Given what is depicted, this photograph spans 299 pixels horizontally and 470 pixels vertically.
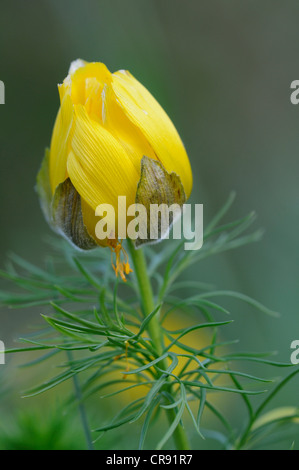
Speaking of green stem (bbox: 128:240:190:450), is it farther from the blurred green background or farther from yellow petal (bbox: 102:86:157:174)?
the blurred green background

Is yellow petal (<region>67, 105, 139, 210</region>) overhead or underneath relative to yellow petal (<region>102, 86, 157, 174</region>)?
underneath

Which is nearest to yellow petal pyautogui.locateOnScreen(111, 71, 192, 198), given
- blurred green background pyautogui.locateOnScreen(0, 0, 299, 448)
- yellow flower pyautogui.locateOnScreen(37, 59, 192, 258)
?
yellow flower pyautogui.locateOnScreen(37, 59, 192, 258)

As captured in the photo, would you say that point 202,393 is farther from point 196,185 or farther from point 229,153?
point 229,153

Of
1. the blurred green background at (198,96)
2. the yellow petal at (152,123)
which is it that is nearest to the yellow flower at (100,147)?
the yellow petal at (152,123)

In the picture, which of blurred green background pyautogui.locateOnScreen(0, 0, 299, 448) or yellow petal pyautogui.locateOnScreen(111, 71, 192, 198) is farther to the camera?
blurred green background pyautogui.locateOnScreen(0, 0, 299, 448)

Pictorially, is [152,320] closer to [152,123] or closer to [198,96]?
[152,123]
